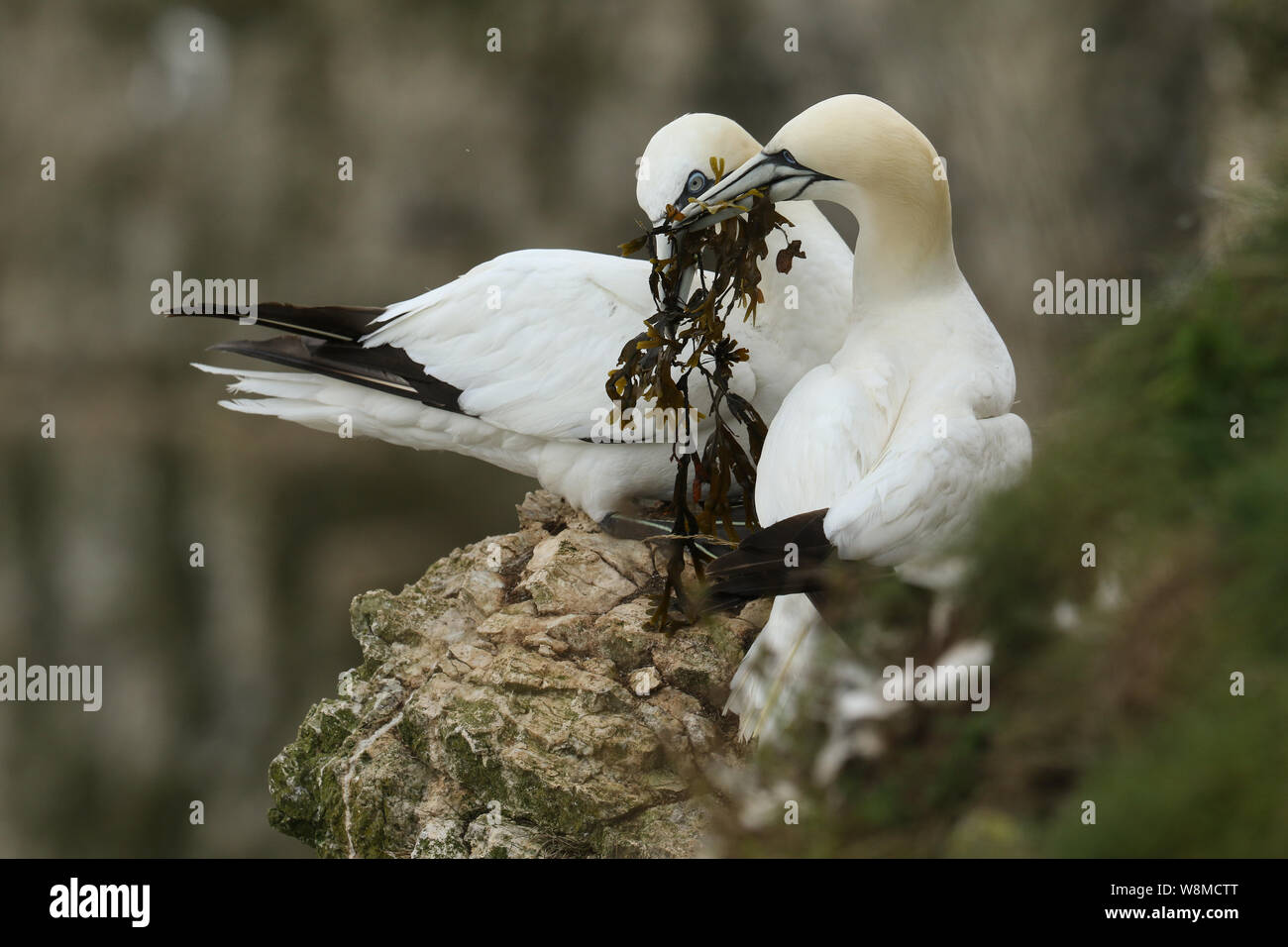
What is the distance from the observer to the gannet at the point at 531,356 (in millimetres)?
4062

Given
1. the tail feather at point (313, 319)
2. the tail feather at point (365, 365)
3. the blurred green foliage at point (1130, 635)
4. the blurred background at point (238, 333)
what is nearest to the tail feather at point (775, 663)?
the blurred green foliage at point (1130, 635)

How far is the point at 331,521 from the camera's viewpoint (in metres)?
10.2

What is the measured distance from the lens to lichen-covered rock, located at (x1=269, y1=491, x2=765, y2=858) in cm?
321

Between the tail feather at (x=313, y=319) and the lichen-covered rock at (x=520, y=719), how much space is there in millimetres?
818

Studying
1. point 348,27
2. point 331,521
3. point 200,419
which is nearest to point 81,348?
point 200,419

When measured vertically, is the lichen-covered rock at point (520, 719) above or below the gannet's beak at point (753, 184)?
below

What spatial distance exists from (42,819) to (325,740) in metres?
6.65

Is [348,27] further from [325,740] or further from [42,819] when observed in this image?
[325,740]

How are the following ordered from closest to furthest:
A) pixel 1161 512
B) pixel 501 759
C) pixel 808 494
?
A: pixel 1161 512, pixel 808 494, pixel 501 759

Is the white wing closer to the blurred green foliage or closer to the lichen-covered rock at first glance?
the lichen-covered rock

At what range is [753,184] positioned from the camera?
3.40 meters

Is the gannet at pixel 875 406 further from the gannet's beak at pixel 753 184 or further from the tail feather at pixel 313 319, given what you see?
the tail feather at pixel 313 319

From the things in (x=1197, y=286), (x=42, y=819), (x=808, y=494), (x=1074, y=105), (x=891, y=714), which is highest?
(x=1074, y=105)

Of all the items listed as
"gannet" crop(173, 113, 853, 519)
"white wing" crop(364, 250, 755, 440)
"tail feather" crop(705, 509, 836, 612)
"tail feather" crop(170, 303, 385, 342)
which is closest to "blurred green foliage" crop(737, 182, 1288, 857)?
"tail feather" crop(705, 509, 836, 612)
